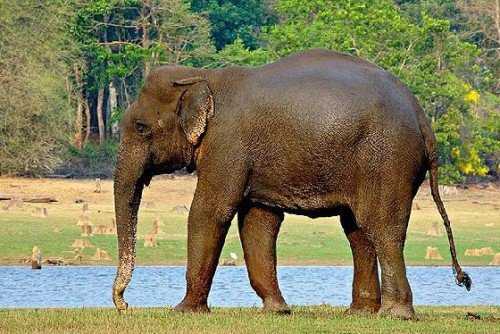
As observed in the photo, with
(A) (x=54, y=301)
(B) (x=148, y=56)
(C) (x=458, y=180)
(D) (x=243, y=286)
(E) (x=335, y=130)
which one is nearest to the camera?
(E) (x=335, y=130)

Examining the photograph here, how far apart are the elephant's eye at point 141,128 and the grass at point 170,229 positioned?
49.6 ft

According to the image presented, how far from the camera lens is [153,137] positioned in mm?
17297

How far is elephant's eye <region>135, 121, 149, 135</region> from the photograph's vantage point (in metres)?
17.3

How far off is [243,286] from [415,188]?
13.5 meters

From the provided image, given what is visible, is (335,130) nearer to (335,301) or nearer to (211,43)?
(335,301)

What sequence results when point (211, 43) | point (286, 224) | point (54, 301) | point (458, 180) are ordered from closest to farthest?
point (54, 301) < point (286, 224) < point (458, 180) < point (211, 43)

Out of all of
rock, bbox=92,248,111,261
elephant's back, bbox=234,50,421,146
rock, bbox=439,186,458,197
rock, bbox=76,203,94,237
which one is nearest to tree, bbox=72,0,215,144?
rock, bbox=439,186,458,197

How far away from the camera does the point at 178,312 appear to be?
55.7ft

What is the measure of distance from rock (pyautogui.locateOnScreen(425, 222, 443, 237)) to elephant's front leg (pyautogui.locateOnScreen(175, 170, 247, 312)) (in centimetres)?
2186

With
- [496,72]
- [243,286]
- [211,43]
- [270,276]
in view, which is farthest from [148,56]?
[270,276]

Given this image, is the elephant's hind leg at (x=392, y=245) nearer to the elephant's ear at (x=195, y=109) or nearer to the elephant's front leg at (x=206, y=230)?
the elephant's front leg at (x=206, y=230)

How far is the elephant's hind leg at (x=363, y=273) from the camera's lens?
688 inches

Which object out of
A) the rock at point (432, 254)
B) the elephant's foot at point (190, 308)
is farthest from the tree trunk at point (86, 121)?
the elephant's foot at point (190, 308)

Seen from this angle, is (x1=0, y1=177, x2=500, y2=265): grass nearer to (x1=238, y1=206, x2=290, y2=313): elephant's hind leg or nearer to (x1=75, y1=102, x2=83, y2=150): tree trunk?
(x1=75, y1=102, x2=83, y2=150): tree trunk
